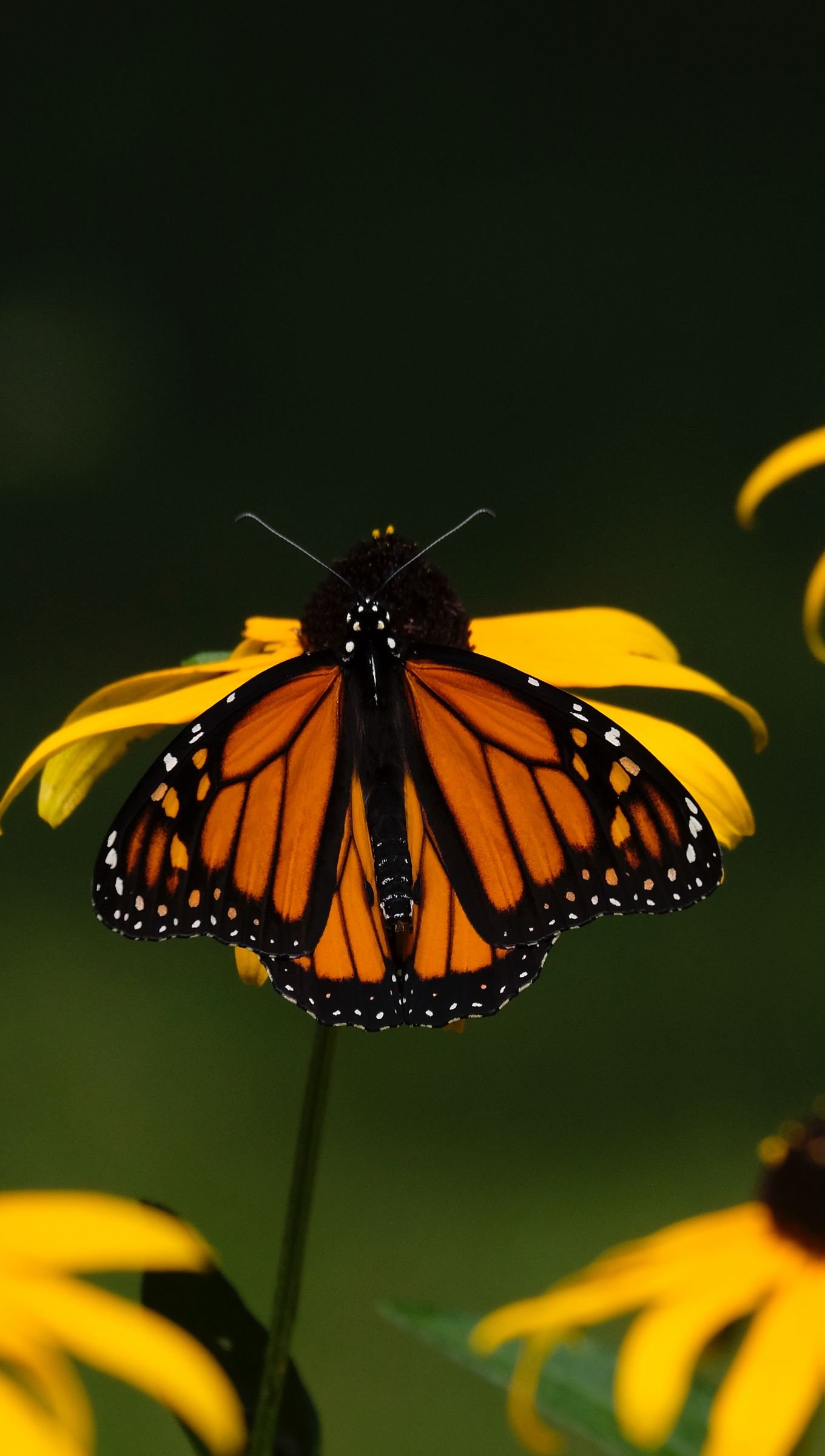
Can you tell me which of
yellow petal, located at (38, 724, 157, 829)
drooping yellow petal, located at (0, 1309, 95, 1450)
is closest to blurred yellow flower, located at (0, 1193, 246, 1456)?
drooping yellow petal, located at (0, 1309, 95, 1450)

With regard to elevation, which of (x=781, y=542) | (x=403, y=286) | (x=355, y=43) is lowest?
(x=781, y=542)

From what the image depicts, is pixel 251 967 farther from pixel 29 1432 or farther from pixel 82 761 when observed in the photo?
pixel 29 1432

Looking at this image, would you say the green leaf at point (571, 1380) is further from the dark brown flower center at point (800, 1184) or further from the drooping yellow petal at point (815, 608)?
the drooping yellow petal at point (815, 608)

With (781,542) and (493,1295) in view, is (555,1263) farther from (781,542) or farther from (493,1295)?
(781,542)

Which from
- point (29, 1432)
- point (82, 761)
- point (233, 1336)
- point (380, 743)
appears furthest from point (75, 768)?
point (29, 1432)

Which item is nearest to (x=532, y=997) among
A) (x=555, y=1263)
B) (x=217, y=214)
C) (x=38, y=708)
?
(x=555, y=1263)

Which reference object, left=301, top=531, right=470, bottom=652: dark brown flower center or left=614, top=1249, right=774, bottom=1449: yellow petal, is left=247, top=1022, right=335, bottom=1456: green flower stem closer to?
left=614, top=1249, right=774, bottom=1449: yellow petal

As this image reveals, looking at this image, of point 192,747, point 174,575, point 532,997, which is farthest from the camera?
point 174,575
